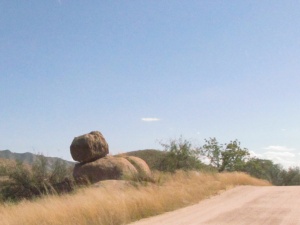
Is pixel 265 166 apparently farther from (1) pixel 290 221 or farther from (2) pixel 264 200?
(1) pixel 290 221

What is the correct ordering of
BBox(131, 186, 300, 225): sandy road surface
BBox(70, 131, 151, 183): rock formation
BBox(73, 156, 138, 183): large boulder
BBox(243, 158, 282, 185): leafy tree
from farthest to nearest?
BBox(243, 158, 282, 185): leafy tree < BBox(70, 131, 151, 183): rock formation < BBox(73, 156, 138, 183): large boulder < BBox(131, 186, 300, 225): sandy road surface

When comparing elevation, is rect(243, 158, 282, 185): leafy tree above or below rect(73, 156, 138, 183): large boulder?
below

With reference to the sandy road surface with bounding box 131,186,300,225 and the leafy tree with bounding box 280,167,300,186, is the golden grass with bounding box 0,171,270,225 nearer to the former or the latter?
the sandy road surface with bounding box 131,186,300,225

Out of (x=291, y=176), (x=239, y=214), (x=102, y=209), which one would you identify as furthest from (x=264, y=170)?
(x=102, y=209)

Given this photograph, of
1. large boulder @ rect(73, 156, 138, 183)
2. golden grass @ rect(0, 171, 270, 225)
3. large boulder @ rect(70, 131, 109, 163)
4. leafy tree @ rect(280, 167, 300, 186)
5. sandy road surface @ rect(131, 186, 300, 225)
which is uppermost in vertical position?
large boulder @ rect(70, 131, 109, 163)

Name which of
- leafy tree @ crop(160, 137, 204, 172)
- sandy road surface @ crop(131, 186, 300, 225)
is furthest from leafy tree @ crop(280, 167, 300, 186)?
sandy road surface @ crop(131, 186, 300, 225)

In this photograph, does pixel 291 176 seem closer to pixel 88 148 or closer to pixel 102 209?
pixel 88 148

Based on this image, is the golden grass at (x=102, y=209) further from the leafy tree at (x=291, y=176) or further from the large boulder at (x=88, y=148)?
the leafy tree at (x=291, y=176)

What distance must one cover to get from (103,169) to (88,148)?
203cm

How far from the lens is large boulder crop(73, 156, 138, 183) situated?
24.2m

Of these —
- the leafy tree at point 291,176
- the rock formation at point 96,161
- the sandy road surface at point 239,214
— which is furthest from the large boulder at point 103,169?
the leafy tree at point 291,176

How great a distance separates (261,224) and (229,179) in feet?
42.5

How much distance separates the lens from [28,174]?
2697cm

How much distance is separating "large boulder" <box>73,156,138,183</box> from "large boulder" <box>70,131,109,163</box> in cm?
55
